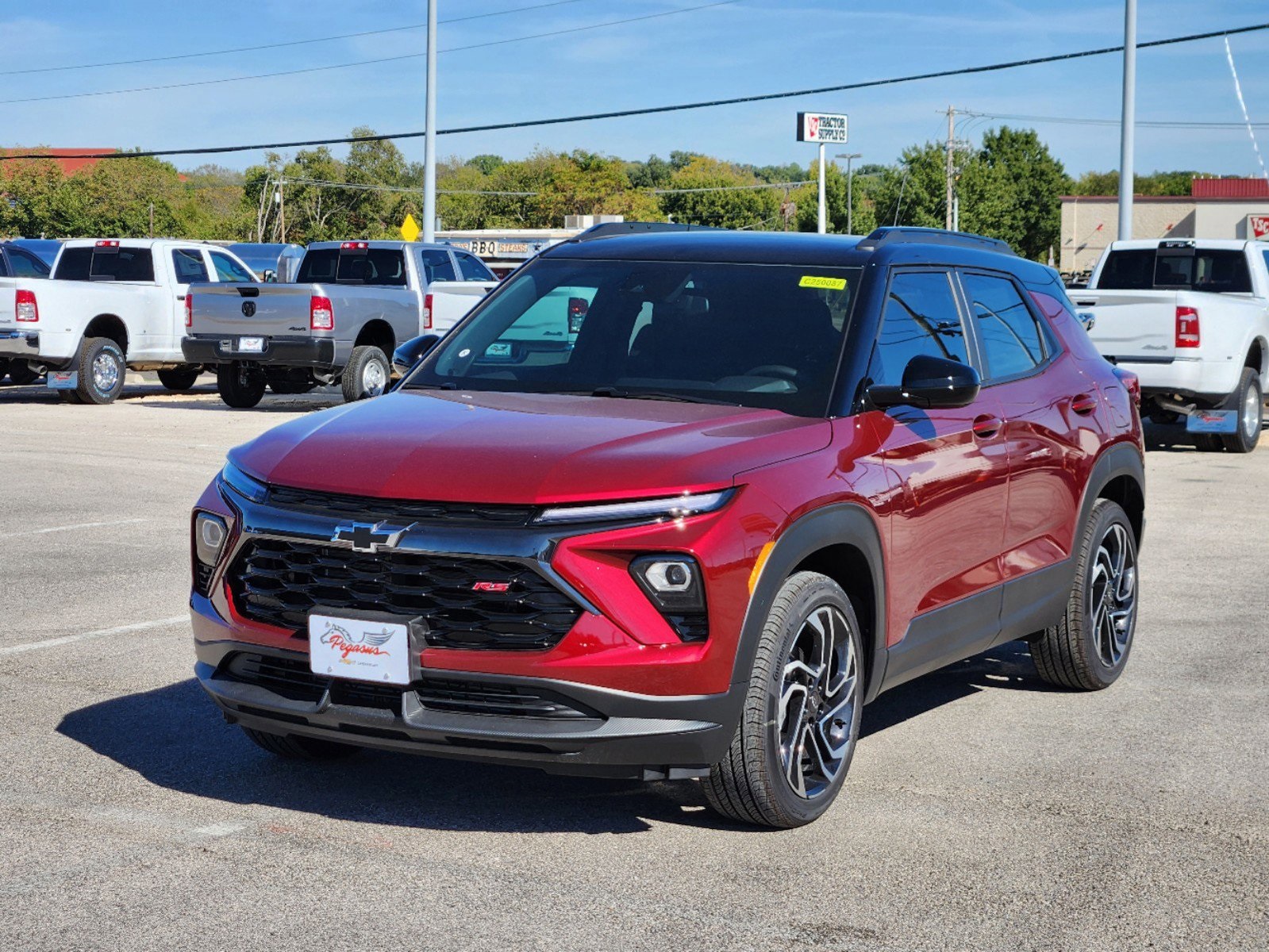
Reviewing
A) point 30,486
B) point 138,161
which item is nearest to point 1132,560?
point 30,486

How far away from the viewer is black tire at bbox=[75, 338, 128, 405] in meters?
21.7

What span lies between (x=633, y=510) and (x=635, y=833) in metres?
1.09

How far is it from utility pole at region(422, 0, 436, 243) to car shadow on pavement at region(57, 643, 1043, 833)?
91.9 ft

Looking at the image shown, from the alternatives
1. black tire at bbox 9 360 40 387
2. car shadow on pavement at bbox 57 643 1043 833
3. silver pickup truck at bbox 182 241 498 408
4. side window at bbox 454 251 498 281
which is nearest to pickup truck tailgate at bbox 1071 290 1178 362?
silver pickup truck at bbox 182 241 498 408

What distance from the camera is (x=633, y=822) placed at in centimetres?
504

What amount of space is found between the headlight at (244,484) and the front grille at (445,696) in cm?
47

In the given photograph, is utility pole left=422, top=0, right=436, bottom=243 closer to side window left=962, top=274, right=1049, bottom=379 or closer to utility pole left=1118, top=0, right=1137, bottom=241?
utility pole left=1118, top=0, right=1137, bottom=241

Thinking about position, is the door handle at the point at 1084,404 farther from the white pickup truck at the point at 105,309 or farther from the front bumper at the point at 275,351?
the white pickup truck at the point at 105,309

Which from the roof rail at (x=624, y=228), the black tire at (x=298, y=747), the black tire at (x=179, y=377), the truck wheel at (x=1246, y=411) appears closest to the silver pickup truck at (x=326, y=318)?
the black tire at (x=179, y=377)

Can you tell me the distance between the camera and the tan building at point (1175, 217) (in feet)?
297

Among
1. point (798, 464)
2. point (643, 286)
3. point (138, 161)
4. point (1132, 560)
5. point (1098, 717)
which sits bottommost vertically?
point (1098, 717)

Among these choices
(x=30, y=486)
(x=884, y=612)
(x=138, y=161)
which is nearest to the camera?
(x=884, y=612)

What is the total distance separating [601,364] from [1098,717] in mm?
2524

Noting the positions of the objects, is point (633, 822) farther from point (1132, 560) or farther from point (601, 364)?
point (1132, 560)
